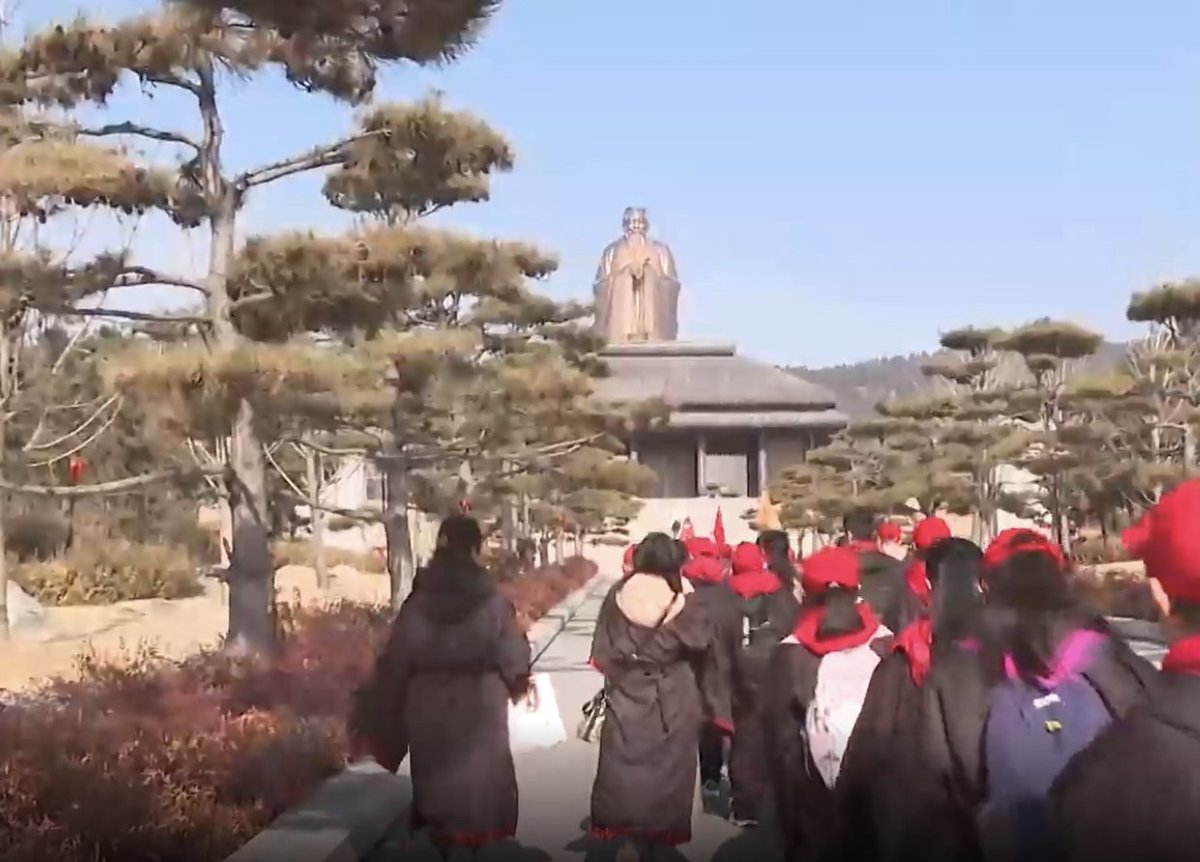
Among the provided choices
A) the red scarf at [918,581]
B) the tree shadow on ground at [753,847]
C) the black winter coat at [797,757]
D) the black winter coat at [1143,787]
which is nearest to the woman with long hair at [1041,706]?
the black winter coat at [797,757]

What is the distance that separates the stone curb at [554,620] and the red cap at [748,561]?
411 centimetres

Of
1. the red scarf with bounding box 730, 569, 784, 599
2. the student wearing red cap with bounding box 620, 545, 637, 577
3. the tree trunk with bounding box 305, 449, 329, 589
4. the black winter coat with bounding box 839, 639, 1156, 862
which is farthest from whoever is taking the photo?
the tree trunk with bounding box 305, 449, 329, 589

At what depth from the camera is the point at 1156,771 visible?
2156 millimetres

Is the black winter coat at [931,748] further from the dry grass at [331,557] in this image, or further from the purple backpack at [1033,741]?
the dry grass at [331,557]

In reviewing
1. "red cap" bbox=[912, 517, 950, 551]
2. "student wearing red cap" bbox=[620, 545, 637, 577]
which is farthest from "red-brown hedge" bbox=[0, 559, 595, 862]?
"red cap" bbox=[912, 517, 950, 551]

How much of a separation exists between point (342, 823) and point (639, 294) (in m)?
48.7

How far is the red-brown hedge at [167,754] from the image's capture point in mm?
6328

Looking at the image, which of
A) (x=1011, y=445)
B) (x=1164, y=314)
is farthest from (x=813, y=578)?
(x=1011, y=445)

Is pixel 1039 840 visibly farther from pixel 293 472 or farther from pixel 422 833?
pixel 293 472

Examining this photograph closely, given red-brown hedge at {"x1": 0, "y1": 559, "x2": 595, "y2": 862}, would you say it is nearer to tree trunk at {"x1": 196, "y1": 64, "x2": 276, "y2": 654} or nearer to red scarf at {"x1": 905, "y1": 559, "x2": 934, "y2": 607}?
tree trunk at {"x1": 196, "y1": 64, "x2": 276, "y2": 654}

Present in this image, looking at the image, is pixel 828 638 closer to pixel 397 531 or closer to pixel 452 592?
pixel 452 592

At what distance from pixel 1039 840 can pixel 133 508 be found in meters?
28.5

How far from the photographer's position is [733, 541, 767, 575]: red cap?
348 inches

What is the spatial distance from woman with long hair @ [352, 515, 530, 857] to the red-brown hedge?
92cm
